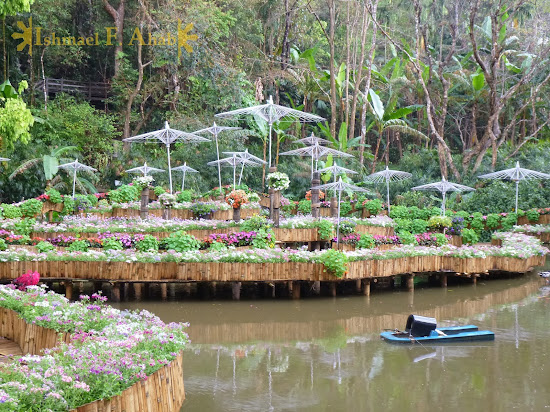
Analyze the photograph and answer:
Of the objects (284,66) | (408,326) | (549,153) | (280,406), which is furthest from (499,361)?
(284,66)

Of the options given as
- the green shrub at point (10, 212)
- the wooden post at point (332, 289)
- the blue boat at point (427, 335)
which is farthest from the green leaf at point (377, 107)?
the blue boat at point (427, 335)

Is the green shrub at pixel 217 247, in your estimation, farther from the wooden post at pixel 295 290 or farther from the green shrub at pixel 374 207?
the green shrub at pixel 374 207

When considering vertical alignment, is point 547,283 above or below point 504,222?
below

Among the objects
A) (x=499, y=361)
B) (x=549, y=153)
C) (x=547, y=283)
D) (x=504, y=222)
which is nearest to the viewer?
(x=499, y=361)

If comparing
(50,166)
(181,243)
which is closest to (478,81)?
(50,166)

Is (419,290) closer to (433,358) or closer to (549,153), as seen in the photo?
(433,358)

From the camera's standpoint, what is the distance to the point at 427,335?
9.02 meters

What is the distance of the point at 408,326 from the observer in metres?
9.28

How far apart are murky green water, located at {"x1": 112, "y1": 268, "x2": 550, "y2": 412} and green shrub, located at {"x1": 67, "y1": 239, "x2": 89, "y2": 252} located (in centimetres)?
191

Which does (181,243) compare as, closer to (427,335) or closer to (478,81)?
(427,335)

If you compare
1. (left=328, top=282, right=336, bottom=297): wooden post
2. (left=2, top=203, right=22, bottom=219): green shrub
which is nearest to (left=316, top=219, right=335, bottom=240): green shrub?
(left=328, top=282, right=336, bottom=297): wooden post

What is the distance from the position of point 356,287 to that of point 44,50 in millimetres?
19613

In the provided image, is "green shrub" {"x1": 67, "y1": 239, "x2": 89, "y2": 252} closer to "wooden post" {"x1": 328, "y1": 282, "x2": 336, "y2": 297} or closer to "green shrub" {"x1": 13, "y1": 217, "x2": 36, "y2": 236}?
"green shrub" {"x1": 13, "y1": 217, "x2": 36, "y2": 236}

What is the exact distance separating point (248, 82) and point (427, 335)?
66.8 feet
